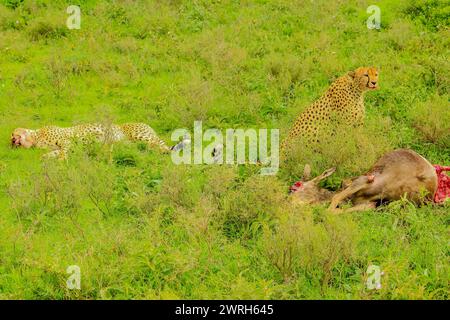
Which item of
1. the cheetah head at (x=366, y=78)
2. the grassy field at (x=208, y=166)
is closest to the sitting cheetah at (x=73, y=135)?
the grassy field at (x=208, y=166)

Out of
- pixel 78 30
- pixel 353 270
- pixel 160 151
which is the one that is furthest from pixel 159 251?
pixel 78 30

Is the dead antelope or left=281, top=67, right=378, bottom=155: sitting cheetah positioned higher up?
left=281, top=67, right=378, bottom=155: sitting cheetah

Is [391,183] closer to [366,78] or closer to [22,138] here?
[366,78]

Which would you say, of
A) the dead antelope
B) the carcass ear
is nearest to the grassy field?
the dead antelope

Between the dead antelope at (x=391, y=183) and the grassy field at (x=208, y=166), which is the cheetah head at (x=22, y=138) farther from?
the dead antelope at (x=391, y=183)

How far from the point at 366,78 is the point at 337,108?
648mm

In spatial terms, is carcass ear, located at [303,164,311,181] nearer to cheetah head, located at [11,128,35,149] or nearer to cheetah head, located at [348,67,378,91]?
cheetah head, located at [348,67,378,91]

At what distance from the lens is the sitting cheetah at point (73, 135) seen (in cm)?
1032

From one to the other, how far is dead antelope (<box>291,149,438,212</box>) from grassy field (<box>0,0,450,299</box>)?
0.54 feet

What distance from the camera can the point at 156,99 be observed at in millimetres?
12328

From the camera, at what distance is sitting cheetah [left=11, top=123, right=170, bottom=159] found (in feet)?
33.9

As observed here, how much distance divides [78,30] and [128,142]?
19.7 ft

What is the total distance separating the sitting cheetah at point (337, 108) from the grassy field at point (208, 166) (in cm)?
53
